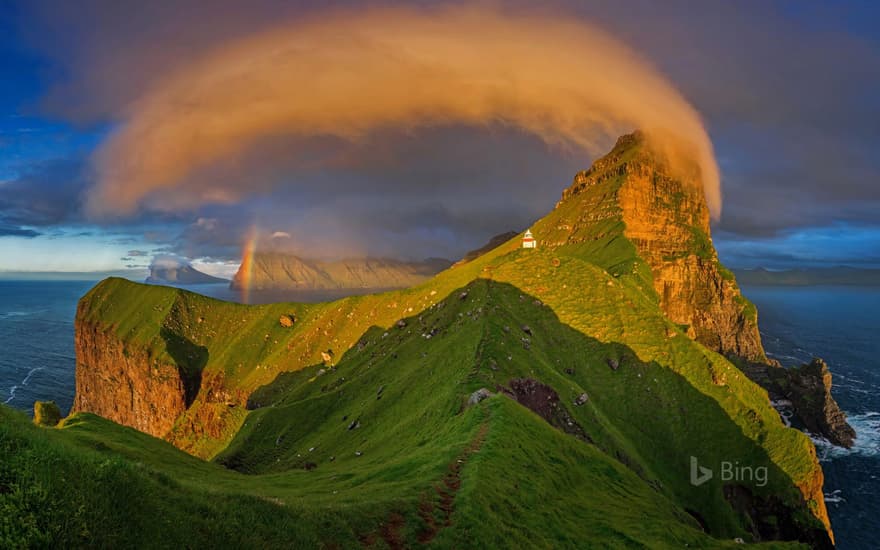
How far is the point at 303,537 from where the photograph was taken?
16.8 meters

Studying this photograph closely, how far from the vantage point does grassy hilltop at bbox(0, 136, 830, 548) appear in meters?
14.0

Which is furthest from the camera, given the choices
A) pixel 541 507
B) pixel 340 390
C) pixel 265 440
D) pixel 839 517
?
pixel 839 517

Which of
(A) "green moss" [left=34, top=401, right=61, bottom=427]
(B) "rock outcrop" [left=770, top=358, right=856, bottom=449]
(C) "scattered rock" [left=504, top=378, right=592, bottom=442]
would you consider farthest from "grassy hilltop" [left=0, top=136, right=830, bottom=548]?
(B) "rock outcrop" [left=770, top=358, right=856, bottom=449]

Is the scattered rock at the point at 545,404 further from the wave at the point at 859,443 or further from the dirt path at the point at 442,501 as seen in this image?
the wave at the point at 859,443

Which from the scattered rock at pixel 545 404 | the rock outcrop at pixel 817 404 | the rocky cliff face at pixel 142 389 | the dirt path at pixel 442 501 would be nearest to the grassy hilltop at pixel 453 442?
the dirt path at pixel 442 501

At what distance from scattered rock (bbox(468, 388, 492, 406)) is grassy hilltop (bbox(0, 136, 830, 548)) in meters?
0.41

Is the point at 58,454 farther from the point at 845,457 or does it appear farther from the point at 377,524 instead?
the point at 845,457

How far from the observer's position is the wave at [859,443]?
141m

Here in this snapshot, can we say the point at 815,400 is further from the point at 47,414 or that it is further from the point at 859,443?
the point at 47,414

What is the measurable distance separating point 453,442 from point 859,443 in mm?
188847

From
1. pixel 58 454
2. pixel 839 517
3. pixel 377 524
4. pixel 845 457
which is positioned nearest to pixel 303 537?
pixel 377 524

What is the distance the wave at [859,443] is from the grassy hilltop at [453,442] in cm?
6171

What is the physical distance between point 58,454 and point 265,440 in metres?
86.4

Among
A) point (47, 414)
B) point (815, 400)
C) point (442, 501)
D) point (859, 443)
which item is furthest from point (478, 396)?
point (859, 443)
